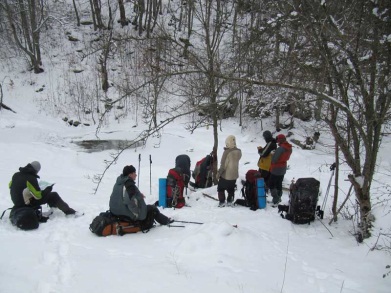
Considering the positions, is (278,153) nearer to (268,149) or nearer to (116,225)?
(268,149)

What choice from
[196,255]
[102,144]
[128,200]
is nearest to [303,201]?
[196,255]

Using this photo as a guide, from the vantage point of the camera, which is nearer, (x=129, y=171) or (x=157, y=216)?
(x=129, y=171)

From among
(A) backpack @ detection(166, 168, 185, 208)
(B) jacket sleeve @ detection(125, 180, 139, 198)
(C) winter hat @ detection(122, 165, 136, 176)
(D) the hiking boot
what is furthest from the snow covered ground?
(C) winter hat @ detection(122, 165, 136, 176)

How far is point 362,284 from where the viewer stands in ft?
13.2

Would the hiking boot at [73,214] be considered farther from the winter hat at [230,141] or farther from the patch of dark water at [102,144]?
the patch of dark water at [102,144]

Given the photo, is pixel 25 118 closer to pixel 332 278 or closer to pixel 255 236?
pixel 255 236

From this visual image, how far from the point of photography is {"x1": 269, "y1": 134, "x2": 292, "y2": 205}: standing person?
692 centimetres

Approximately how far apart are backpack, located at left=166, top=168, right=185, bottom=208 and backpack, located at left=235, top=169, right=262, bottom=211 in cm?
137

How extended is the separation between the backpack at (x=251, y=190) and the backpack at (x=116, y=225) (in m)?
2.27

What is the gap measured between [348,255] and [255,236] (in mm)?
1340

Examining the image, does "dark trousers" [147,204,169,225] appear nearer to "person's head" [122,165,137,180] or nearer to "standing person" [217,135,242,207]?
"person's head" [122,165,137,180]

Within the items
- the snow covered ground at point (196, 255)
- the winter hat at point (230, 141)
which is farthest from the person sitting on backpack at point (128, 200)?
the winter hat at point (230, 141)

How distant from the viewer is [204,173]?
8898 mm

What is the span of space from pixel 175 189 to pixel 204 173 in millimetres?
1837
